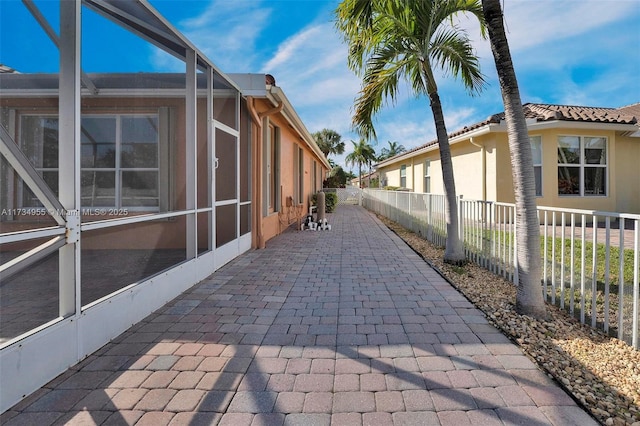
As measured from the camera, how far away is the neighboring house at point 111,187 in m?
2.53

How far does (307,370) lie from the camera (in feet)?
8.02

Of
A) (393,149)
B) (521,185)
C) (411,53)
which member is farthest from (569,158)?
(393,149)

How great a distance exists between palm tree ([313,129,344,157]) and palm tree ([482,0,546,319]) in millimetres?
41859

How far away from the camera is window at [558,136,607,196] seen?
10.5m

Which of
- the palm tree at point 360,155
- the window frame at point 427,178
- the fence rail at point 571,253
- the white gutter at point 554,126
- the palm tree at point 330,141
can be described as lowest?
the fence rail at point 571,253

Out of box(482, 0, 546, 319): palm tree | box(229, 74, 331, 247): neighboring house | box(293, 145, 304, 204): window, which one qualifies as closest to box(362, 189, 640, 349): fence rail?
box(482, 0, 546, 319): palm tree

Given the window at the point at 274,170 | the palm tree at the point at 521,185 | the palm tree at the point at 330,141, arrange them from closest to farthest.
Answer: the palm tree at the point at 521,185 < the window at the point at 274,170 < the palm tree at the point at 330,141

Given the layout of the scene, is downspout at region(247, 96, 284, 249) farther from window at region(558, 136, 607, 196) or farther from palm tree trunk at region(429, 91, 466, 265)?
window at region(558, 136, 607, 196)

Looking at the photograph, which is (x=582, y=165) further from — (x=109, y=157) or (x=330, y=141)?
(x=330, y=141)

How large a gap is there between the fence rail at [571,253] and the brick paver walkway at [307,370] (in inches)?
39.2

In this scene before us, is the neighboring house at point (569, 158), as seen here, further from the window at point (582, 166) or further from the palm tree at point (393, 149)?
the palm tree at point (393, 149)

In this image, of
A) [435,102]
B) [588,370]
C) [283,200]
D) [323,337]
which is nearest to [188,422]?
[323,337]

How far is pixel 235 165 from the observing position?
635cm

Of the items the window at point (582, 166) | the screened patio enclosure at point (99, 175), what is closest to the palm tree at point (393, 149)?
the window at point (582, 166)
